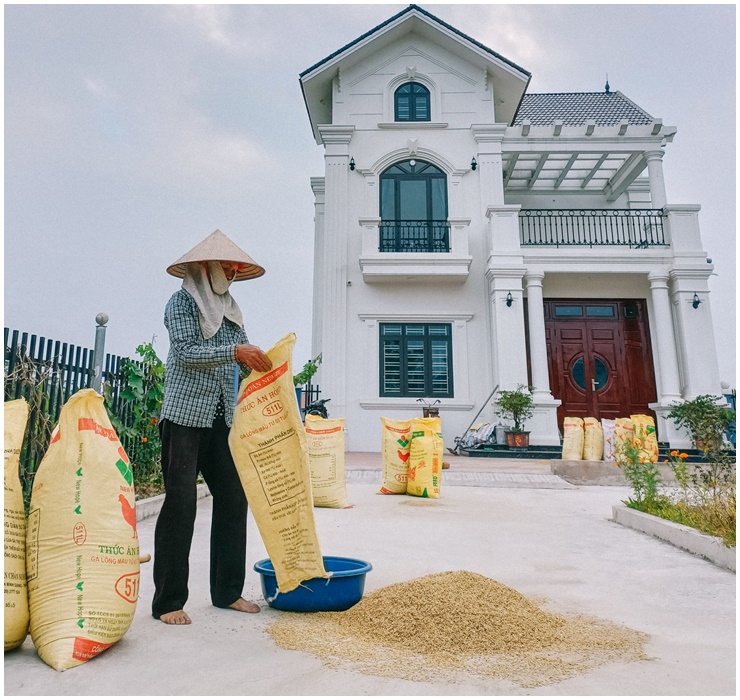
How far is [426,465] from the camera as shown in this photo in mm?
6094

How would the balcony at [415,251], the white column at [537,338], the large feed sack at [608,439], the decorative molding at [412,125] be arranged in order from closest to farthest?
the large feed sack at [608,439] < the white column at [537,338] < the balcony at [415,251] < the decorative molding at [412,125]

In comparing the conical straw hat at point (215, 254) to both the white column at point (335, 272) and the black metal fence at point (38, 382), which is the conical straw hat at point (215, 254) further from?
the white column at point (335, 272)

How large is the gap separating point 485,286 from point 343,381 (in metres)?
3.59

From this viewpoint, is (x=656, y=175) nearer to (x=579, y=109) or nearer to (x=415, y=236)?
(x=579, y=109)

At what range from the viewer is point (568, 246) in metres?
11.9

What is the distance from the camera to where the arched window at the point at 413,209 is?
12.2 m

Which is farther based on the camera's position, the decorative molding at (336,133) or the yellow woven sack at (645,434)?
the decorative molding at (336,133)

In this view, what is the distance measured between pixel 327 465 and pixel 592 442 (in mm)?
5032

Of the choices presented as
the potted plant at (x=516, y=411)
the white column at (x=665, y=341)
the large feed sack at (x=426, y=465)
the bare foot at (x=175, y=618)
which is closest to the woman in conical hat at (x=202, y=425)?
the bare foot at (x=175, y=618)

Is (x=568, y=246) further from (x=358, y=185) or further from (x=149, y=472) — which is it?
(x=149, y=472)

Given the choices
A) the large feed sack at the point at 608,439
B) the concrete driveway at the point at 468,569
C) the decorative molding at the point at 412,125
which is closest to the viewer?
the concrete driveway at the point at 468,569

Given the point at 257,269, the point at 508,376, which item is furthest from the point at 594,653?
the point at 508,376

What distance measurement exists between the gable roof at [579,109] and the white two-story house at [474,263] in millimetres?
779

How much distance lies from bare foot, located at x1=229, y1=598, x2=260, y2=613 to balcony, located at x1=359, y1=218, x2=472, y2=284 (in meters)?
9.72
